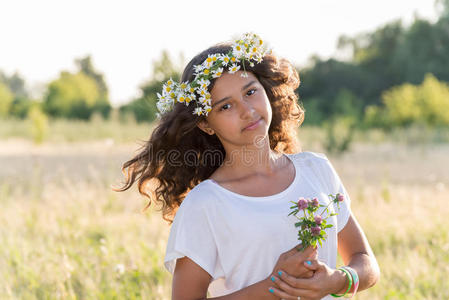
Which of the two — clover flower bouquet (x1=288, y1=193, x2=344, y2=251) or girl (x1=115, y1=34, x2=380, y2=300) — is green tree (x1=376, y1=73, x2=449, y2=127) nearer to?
girl (x1=115, y1=34, x2=380, y2=300)

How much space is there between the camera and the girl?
1927mm

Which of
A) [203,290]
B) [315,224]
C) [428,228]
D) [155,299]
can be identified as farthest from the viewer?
[428,228]

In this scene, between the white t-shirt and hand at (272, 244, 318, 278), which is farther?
the white t-shirt

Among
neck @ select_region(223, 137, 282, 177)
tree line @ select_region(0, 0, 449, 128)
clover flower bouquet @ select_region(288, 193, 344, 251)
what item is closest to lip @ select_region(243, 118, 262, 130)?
neck @ select_region(223, 137, 282, 177)

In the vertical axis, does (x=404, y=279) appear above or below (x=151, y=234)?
below

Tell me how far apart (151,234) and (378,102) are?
31.0 metres

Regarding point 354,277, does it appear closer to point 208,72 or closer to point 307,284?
point 307,284

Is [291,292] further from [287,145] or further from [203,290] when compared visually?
[287,145]

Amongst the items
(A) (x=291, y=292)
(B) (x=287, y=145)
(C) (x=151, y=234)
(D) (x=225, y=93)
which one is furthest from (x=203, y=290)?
(C) (x=151, y=234)

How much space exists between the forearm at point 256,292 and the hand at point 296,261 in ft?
0.19

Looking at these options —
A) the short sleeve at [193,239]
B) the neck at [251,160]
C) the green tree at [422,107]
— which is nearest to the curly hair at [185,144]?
the neck at [251,160]

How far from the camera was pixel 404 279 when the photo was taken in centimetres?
382

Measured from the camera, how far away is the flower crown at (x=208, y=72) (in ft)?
7.29

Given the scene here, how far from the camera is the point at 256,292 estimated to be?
189 centimetres
